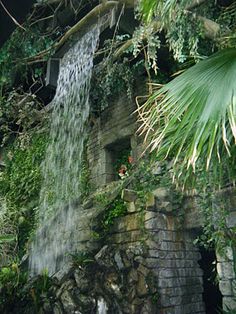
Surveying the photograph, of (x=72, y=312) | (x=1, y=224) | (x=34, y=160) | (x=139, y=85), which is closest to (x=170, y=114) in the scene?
(x=72, y=312)

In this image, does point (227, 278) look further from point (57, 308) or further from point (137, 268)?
point (57, 308)

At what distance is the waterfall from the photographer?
4.76 metres

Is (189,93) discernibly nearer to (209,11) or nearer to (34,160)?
(209,11)

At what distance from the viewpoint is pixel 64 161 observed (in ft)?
20.1

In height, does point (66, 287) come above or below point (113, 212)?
below

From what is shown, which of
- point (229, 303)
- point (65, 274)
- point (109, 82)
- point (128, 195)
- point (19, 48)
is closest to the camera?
point (229, 303)

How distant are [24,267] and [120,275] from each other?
1.79 metres

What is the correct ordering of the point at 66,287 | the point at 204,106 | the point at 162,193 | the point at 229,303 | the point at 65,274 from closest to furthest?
1. the point at 204,106
2. the point at 229,303
3. the point at 66,287
4. the point at 65,274
5. the point at 162,193

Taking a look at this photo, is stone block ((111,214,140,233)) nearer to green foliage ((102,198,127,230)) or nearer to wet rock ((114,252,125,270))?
green foliage ((102,198,127,230))

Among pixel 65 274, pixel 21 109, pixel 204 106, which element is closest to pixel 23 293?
pixel 65 274

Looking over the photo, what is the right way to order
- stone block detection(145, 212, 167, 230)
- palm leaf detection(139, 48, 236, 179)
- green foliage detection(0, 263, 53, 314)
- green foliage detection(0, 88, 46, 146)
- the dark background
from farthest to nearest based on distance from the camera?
green foliage detection(0, 88, 46, 146), stone block detection(145, 212, 167, 230), green foliage detection(0, 263, 53, 314), palm leaf detection(139, 48, 236, 179), the dark background

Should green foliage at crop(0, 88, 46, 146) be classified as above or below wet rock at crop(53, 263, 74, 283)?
above

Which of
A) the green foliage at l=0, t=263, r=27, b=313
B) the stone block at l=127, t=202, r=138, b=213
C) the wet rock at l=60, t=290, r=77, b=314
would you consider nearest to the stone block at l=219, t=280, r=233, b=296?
the stone block at l=127, t=202, r=138, b=213

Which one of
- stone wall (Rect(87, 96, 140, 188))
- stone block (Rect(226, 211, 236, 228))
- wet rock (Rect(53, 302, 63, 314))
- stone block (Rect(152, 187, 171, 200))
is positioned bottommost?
wet rock (Rect(53, 302, 63, 314))
